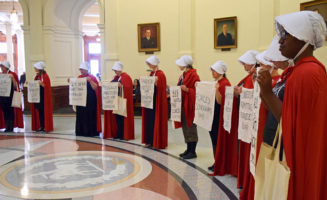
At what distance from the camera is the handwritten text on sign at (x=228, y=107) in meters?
4.19

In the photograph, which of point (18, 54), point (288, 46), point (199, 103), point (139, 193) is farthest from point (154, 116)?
point (18, 54)

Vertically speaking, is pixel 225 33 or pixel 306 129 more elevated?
pixel 225 33

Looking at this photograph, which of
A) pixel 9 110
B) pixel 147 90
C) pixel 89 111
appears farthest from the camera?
pixel 9 110

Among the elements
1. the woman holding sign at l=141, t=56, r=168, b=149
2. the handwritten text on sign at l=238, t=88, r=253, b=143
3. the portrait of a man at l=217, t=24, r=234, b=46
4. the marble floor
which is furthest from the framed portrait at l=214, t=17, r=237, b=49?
the handwritten text on sign at l=238, t=88, r=253, b=143

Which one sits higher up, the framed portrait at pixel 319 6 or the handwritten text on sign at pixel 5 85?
the framed portrait at pixel 319 6

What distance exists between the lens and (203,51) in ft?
31.3

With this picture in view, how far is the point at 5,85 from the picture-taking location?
8180 mm

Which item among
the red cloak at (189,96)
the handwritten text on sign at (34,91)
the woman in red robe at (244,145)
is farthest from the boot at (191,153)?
the handwritten text on sign at (34,91)

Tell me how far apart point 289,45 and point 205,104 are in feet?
9.79

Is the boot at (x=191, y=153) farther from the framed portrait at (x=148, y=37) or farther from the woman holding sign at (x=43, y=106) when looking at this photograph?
the framed portrait at (x=148, y=37)

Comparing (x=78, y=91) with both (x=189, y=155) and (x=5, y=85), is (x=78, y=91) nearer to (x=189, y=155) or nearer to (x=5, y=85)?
(x=5, y=85)

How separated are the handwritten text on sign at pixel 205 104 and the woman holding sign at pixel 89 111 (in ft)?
11.1

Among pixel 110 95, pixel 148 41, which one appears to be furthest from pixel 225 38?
pixel 110 95

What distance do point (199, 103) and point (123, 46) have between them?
6.56 m
